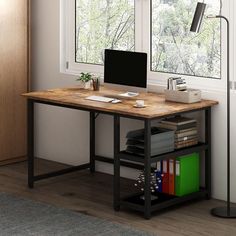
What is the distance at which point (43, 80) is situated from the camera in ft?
22.4

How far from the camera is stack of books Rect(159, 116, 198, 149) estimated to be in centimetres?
548

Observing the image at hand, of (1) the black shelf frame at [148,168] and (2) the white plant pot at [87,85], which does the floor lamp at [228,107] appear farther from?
(2) the white plant pot at [87,85]

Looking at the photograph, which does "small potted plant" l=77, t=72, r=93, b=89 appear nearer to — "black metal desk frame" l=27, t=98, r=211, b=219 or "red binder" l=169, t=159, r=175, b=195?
"black metal desk frame" l=27, t=98, r=211, b=219

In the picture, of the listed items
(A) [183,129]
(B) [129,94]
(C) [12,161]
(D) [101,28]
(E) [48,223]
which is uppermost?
(D) [101,28]

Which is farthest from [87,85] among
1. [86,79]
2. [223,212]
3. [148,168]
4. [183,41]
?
[223,212]

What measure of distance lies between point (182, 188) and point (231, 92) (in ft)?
2.59

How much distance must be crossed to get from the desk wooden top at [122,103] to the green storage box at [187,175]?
394mm

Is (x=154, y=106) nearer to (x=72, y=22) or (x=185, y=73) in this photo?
(x=185, y=73)

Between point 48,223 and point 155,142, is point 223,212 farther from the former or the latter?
point 48,223

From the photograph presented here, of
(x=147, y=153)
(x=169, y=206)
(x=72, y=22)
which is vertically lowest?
(x=169, y=206)

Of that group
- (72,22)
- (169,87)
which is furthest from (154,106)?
(72,22)

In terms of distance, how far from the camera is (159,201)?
17.7ft

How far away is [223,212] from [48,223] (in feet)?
4.07

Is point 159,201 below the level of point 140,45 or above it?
below
